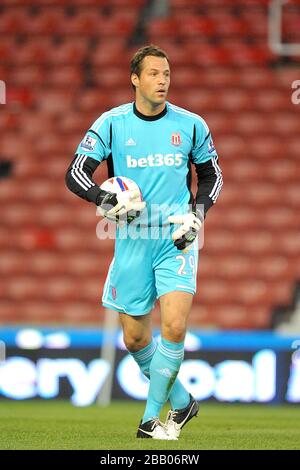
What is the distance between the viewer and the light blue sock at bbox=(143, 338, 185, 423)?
6.34 meters

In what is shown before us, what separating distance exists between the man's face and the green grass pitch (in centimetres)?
181

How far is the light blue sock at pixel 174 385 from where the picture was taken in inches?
259

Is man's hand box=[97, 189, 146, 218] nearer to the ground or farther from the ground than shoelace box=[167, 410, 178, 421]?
farther from the ground

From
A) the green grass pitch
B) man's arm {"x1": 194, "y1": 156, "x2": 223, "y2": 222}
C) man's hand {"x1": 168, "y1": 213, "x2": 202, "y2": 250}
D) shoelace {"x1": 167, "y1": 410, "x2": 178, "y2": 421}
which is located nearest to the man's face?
man's arm {"x1": 194, "y1": 156, "x2": 223, "y2": 222}

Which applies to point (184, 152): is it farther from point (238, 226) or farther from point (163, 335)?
point (238, 226)

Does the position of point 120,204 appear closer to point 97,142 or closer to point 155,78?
point 97,142

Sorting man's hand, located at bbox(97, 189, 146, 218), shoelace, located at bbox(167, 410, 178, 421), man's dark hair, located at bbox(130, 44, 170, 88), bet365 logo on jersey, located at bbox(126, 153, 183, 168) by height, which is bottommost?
shoelace, located at bbox(167, 410, 178, 421)

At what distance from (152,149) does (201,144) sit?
0.97 feet

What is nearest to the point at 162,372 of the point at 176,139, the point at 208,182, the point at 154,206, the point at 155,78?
the point at 154,206

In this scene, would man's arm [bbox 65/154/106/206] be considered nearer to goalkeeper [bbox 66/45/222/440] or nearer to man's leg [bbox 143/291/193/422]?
goalkeeper [bbox 66/45/222/440]

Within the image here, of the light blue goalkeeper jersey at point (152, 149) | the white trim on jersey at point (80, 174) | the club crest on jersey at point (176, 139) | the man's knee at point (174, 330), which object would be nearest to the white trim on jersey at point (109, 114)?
the light blue goalkeeper jersey at point (152, 149)

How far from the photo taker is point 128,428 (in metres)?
7.22

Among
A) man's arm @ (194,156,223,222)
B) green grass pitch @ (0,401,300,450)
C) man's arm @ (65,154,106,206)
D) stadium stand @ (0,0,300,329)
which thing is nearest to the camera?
green grass pitch @ (0,401,300,450)
